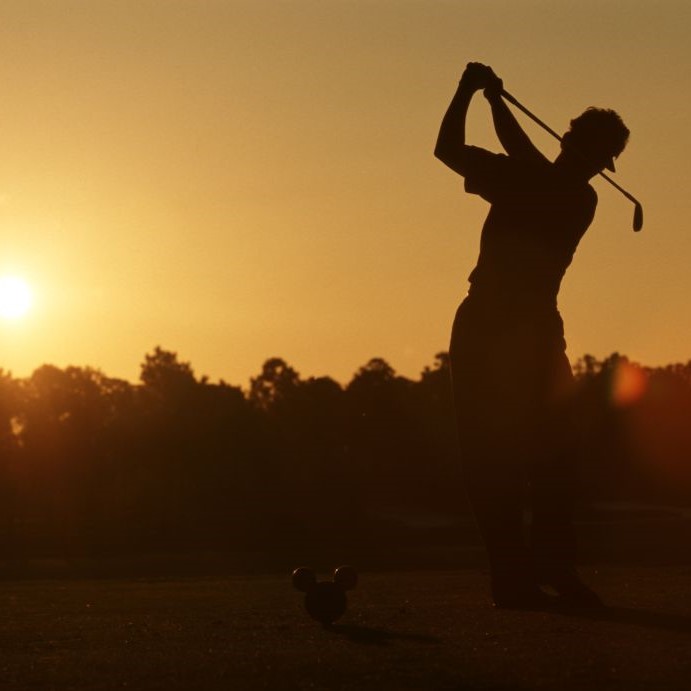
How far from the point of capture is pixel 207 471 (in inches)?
4259

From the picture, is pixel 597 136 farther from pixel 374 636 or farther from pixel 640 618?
pixel 374 636

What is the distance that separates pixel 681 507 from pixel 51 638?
86498mm

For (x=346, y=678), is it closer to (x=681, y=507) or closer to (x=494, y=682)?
(x=494, y=682)

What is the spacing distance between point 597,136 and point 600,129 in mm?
53

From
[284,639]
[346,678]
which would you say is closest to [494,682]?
[346,678]

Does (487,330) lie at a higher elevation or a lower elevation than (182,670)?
higher

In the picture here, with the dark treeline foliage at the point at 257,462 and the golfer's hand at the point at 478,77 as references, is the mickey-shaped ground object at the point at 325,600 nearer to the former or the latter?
the golfer's hand at the point at 478,77

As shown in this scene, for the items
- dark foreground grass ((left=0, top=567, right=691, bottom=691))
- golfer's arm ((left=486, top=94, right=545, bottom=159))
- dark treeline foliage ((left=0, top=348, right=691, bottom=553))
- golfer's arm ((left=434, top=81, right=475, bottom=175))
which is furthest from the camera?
dark treeline foliage ((left=0, top=348, right=691, bottom=553))

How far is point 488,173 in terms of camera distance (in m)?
10.2

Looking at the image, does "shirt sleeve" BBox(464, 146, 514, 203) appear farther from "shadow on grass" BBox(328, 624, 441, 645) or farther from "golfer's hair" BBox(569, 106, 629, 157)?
"shadow on grass" BBox(328, 624, 441, 645)

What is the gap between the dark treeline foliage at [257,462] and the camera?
88.1 m

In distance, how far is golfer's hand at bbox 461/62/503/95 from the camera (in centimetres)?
1036

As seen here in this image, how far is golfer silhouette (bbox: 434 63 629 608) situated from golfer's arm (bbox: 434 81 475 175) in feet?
0.06

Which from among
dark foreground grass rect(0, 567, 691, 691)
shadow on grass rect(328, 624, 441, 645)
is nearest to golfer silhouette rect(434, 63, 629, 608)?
dark foreground grass rect(0, 567, 691, 691)
